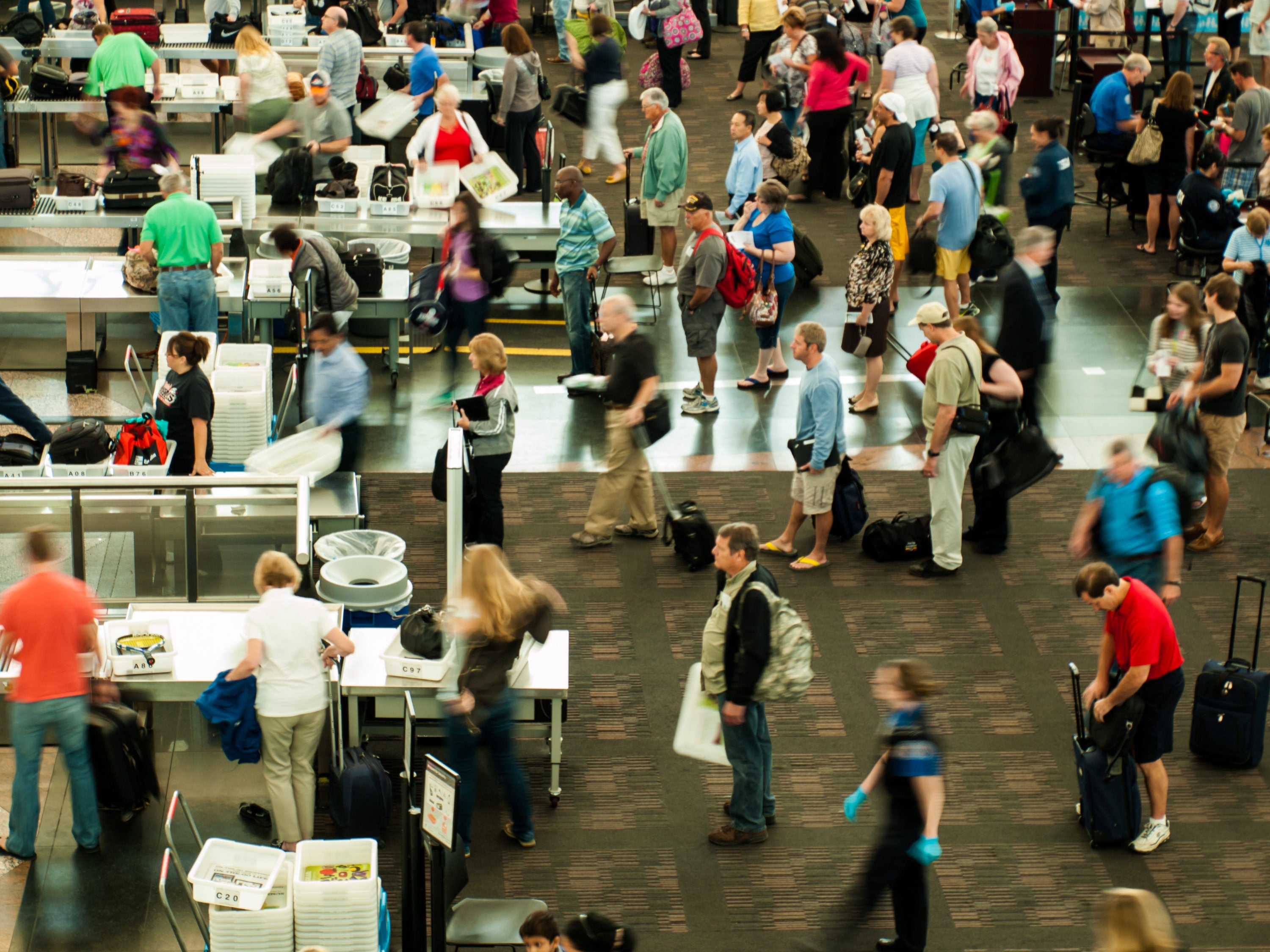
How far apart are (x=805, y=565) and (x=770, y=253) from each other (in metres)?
2.81

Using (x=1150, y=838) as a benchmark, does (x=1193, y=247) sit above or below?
above

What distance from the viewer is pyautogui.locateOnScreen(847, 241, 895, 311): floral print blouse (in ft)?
37.4

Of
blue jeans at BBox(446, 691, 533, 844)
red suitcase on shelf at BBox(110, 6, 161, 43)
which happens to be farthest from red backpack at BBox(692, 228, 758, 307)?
red suitcase on shelf at BBox(110, 6, 161, 43)

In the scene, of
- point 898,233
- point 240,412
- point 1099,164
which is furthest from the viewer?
point 1099,164

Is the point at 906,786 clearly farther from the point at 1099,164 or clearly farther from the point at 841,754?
the point at 1099,164

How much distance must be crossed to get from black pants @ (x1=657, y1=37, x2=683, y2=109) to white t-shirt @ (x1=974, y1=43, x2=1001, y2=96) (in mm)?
3446

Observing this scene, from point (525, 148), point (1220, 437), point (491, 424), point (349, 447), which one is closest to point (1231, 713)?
point (1220, 437)

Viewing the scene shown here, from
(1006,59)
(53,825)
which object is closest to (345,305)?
(53,825)

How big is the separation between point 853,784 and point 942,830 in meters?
0.53

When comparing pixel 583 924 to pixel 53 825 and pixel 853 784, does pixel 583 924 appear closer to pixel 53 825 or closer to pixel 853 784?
pixel 853 784

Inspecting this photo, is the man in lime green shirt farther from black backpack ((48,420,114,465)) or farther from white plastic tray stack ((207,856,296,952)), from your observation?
white plastic tray stack ((207,856,296,952))

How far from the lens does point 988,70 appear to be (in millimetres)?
16516

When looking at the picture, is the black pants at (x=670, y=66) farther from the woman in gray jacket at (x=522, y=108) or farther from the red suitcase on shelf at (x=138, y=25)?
the red suitcase on shelf at (x=138, y=25)

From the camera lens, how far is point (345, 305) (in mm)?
11609
